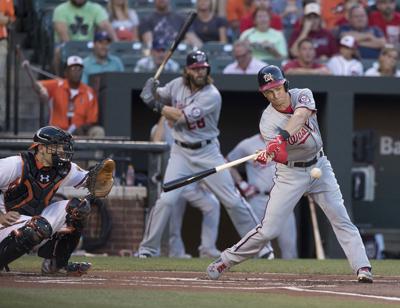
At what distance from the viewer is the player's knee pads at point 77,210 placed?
8352mm

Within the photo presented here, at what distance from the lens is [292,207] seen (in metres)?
8.81

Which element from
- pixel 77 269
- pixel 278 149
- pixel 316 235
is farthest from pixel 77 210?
pixel 316 235

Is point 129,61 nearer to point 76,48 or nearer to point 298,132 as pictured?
point 76,48

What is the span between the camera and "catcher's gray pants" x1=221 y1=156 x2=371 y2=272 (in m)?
8.72

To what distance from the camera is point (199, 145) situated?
12195mm

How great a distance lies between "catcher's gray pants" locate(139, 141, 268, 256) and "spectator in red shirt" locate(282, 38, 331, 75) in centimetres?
264

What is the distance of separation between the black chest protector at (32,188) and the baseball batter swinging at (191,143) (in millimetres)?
3474

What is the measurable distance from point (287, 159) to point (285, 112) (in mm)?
327

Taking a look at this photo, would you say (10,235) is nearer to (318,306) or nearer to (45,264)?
(45,264)

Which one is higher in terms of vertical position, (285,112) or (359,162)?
(285,112)

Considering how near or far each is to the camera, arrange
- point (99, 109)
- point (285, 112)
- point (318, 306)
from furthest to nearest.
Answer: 1. point (99, 109)
2. point (285, 112)
3. point (318, 306)

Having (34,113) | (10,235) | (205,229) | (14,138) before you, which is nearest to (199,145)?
(205,229)

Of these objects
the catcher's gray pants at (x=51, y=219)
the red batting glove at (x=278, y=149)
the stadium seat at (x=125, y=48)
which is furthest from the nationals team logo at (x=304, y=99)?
the stadium seat at (x=125, y=48)

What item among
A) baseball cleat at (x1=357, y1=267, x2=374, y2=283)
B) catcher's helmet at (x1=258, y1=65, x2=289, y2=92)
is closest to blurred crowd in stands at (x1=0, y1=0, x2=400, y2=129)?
catcher's helmet at (x1=258, y1=65, x2=289, y2=92)
